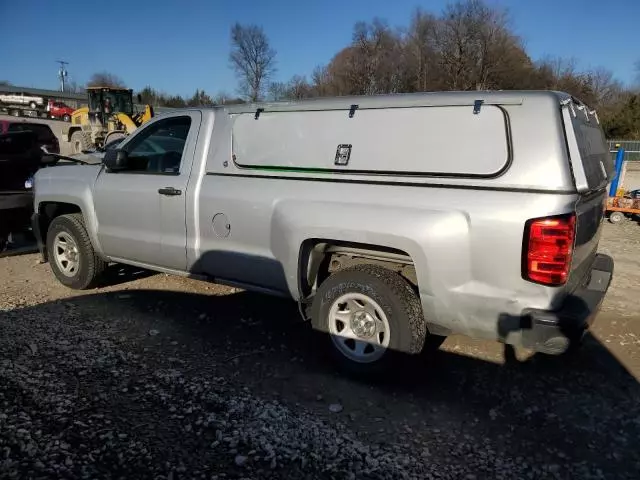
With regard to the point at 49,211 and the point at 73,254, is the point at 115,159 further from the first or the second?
the point at 49,211

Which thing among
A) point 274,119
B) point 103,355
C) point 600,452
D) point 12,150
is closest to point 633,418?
point 600,452

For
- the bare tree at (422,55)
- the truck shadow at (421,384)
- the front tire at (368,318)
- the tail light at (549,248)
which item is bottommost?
the truck shadow at (421,384)

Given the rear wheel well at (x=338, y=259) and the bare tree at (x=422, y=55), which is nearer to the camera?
the rear wheel well at (x=338, y=259)

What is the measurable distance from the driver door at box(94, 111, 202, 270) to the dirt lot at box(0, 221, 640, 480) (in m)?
0.67

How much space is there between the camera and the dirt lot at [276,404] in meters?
2.88

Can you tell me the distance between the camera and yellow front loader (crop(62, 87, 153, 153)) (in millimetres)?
22266

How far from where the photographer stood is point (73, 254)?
583 cm

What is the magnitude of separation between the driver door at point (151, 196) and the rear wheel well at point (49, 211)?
2.63ft

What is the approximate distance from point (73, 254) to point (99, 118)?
19.9m

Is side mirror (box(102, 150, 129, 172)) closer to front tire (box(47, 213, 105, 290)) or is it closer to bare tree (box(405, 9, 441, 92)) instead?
front tire (box(47, 213, 105, 290))

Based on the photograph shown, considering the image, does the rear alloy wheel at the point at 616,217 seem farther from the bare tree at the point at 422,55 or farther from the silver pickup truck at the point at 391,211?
the bare tree at the point at 422,55

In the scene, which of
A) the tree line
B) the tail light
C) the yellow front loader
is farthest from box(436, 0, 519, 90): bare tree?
the tail light

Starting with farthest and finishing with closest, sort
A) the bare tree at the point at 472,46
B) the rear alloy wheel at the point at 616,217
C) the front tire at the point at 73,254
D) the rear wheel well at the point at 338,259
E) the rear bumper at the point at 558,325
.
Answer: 1. the bare tree at the point at 472,46
2. the rear alloy wheel at the point at 616,217
3. the front tire at the point at 73,254
4. the rear wheel well at the point at 338,259
5. the rear bumper at the point at 558,325

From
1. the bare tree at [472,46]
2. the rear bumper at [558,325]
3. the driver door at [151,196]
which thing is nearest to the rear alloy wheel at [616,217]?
the rear bumper at [558,325]
